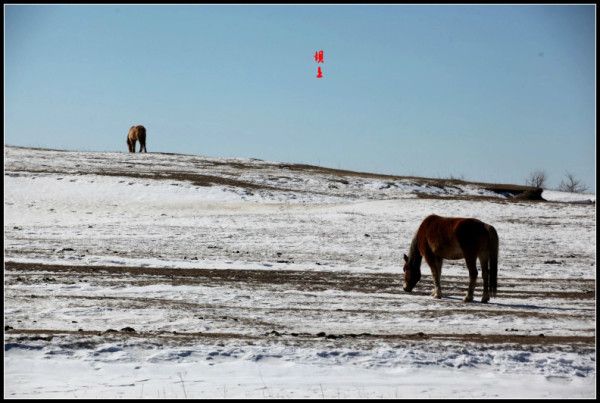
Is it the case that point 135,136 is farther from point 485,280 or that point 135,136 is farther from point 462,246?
point 485,280

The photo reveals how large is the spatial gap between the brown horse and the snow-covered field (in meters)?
0.49

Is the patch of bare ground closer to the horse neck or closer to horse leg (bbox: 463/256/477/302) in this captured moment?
the horse neck

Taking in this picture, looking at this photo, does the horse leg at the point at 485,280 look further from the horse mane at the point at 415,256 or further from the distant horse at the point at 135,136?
the distant horse at the point at 135,136

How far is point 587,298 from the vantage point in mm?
16109

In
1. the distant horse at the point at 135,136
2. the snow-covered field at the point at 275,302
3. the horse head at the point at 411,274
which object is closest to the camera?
the snow-covered field at the point at 275,302

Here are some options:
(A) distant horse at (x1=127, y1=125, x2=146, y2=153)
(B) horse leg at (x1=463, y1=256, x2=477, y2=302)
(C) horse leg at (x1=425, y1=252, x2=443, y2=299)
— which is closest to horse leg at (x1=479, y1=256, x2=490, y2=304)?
(B) horse leg at (x1=463, y1=256, x2=477, y2=302)

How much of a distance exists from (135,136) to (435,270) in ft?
131

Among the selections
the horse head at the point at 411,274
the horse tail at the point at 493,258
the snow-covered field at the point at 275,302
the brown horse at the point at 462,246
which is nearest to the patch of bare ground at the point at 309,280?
the snow-covered field at the point at 275,302

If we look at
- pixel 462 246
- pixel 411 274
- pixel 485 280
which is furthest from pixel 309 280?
pixel 485 280

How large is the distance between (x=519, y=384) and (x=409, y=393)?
1.21 metres

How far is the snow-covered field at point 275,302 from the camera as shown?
9.13m

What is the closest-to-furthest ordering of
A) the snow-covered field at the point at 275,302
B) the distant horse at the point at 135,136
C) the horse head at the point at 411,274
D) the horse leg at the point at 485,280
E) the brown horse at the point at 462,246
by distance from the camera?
the snow-covered field at the point at 275,302 < the horse leg at the point at 485,280 < the brown horse at the point at 462,246 < the horse head at the point at 411,274 < the distant horse at the point at 135,136

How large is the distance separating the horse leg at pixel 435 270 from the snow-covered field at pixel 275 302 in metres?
0.22

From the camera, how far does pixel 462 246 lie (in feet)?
50.5
